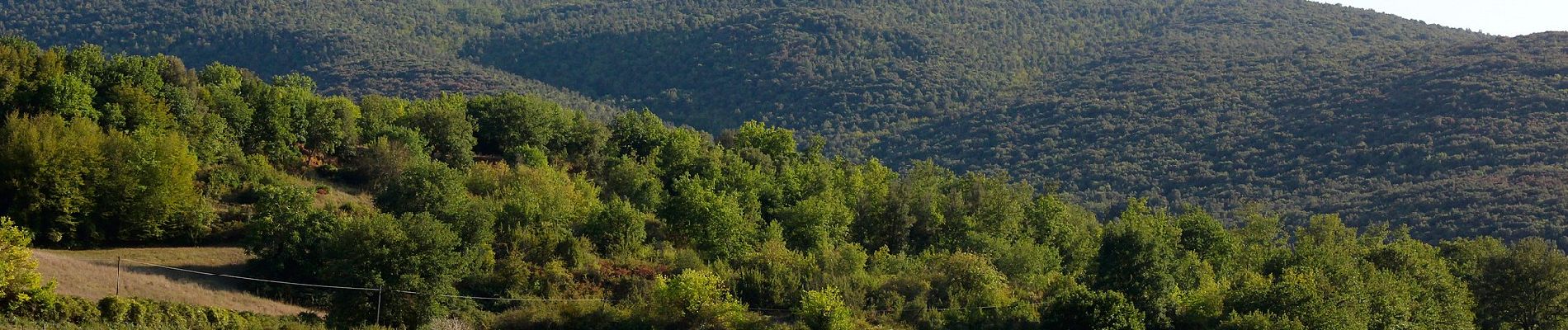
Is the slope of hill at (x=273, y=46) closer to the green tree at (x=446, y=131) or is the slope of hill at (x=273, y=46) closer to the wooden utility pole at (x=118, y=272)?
the green tree at (x=446, y=131)

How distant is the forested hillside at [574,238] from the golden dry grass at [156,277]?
1362mm

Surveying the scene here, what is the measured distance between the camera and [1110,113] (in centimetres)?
17438

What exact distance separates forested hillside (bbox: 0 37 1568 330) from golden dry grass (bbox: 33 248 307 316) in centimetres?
136

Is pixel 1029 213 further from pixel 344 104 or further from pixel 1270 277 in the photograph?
pixel 344 104

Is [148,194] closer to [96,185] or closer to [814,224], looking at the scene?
[96,185]

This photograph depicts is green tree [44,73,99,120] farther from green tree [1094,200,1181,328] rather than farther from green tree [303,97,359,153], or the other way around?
green tree [1094,200,1181,328]

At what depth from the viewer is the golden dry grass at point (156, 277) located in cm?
4703

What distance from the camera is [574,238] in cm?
6181

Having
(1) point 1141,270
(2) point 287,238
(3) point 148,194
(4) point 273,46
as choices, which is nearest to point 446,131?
(3) point 148,194

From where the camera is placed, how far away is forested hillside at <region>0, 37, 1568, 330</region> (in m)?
53.1

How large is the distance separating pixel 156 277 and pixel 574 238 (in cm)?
1772

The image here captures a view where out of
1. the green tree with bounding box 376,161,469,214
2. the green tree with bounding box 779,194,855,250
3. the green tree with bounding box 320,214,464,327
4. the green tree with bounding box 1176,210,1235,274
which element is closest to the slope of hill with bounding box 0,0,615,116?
the green tree with bounding box 779,194,855,250

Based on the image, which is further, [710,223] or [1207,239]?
[1207,239]

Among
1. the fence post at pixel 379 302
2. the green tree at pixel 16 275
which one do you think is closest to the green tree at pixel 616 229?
the fence post at pixel 379 302
